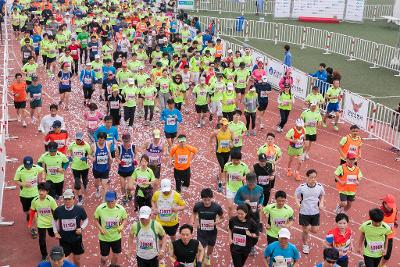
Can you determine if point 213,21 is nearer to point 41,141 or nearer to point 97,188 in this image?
point 41,141

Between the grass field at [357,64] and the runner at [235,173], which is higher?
→ the runner at [235,173]

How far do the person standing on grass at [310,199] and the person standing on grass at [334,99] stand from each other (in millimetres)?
8649

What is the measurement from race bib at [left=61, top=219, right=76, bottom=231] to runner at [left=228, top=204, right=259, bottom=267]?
2.72 meters

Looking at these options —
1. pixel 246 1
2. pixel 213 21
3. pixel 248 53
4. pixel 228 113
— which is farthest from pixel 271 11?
pixel 228 113

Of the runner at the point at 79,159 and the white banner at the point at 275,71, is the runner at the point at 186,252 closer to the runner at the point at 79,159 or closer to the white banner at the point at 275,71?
the runner at the point at 79,159

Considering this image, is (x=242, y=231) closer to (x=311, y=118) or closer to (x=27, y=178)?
(x=27, y=178)

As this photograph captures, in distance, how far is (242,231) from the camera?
30.9ft

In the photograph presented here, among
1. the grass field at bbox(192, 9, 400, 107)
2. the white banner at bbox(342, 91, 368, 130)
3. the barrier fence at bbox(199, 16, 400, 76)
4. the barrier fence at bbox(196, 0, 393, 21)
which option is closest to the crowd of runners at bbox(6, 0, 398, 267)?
the white banner at bbox(342, 91, 368, 130)

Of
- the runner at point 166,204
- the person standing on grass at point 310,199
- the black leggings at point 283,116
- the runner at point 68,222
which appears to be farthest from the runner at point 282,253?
the black leggings at point 283,116

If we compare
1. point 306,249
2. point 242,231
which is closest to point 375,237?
point 306,249

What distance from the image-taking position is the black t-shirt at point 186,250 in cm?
866

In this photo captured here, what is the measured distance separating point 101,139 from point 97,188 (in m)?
1.80

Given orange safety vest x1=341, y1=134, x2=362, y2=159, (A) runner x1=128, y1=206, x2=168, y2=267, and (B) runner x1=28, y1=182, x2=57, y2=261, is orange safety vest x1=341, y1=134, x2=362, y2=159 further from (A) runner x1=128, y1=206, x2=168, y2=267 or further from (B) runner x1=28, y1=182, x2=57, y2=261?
(B) runner x1=28, y1=182, x2=57, y2=261

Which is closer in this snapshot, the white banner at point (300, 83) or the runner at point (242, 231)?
the runner at point (242, 231)
